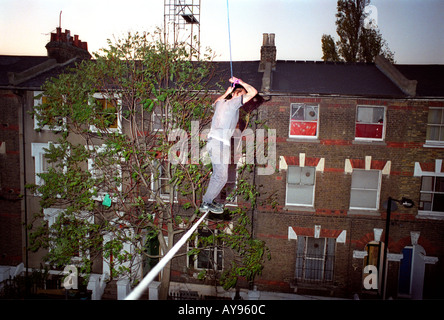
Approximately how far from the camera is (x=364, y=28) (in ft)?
59.5

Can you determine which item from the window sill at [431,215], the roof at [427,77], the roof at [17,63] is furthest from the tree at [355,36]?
the roof at [17,63]

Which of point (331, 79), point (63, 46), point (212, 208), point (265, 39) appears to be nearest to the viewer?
point (212, 208)

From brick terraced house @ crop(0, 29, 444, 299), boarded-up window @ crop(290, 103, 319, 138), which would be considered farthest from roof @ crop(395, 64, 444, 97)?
boarded-up window @ crop(290, 103, 319, 138)

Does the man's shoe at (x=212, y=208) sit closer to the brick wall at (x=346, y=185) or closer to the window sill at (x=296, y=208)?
the brick wall at (x=346, y=185)

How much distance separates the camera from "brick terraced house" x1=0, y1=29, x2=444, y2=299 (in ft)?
40.2

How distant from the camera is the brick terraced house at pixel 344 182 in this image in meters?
12.2

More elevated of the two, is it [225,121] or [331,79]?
[331,79]

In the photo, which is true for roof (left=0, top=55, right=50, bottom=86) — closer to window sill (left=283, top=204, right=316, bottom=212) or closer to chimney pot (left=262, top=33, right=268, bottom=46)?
chimney pot (left=262, top=33, right=268, bottom=46)

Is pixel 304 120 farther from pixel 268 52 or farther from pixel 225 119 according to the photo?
pixel 225 119

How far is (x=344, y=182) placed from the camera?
1260cm

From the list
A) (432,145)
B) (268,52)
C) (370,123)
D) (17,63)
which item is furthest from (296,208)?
(17,63)
